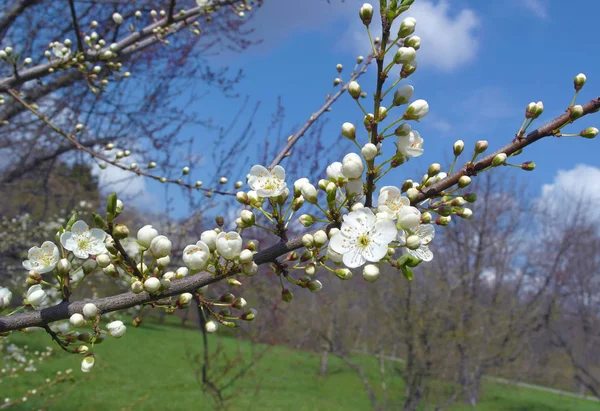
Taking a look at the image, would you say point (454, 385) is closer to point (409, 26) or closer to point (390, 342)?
point (390, 342)

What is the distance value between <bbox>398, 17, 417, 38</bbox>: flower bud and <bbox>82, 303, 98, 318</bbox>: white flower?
39.2 inches

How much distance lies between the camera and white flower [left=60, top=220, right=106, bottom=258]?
4.04ft

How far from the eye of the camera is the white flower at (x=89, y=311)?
107cm

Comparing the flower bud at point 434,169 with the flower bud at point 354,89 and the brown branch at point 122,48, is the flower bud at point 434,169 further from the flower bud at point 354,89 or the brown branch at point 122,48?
the brown branch at point 122,48

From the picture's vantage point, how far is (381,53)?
1024 mm

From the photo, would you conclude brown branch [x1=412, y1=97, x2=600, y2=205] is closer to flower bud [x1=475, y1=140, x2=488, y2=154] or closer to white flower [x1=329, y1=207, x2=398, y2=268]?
flower bud [x1=475, y1=140, x2=488, y2=154]

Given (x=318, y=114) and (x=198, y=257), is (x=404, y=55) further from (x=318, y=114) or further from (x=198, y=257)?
(x=318, y=114)

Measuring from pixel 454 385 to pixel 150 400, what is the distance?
7145 mm

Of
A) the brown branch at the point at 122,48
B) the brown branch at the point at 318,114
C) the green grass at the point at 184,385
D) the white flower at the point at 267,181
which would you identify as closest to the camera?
the white flower at the point at 267,181

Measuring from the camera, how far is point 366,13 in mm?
1161

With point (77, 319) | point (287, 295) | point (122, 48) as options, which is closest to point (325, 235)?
point (287, 295)

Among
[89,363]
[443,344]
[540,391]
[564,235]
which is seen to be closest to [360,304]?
[443,344]

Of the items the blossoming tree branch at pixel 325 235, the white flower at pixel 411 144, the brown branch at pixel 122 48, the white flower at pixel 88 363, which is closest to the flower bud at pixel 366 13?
the blossoming tree branch at pixel 325 235

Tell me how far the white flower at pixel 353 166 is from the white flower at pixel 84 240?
692 millimetres
